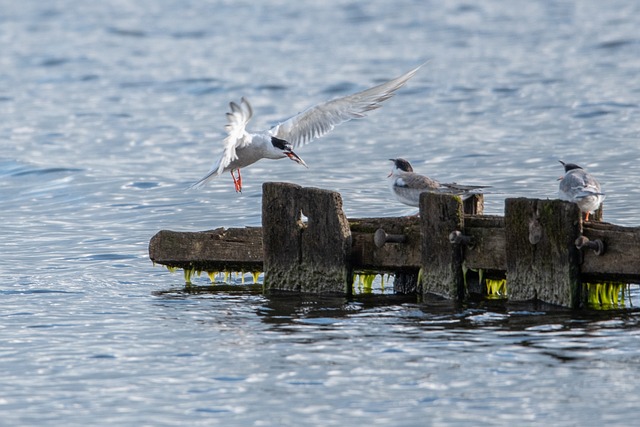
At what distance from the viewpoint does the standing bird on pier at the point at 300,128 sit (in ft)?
43.3

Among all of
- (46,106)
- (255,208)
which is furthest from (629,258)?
(46,106)

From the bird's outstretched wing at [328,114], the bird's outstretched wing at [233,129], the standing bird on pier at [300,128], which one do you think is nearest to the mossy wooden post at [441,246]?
the bird's outstretched wing at [233,129]

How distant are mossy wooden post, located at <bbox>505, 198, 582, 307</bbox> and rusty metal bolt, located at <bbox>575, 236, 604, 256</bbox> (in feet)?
0.32

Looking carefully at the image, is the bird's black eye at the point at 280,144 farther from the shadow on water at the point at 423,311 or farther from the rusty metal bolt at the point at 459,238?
the rusty metal bolt at the point at 459,238

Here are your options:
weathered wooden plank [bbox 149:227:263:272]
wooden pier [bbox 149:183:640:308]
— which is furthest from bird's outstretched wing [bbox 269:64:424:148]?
wooden pier [bbox 149:183:640:308]

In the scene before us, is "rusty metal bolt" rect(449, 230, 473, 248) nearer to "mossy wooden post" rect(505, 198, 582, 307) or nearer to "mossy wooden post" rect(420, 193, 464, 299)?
"mossy wooden post" rect(420, 193, 464, 299)

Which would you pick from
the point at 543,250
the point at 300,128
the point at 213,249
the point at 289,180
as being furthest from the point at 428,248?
the point at 289,180

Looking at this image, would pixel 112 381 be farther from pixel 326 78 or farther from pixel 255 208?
pixel 326 78

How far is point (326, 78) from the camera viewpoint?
32.7 meters

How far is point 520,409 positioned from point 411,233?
117 inches

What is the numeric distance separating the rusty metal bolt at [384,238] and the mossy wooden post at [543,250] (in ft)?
3.30

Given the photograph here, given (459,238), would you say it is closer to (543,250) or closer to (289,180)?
(543,250)

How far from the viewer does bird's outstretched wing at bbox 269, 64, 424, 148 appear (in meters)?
14.1

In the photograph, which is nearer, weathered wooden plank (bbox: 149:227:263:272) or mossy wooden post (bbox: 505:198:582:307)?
mossy wooden post (bbox: 505:198:582:307)
